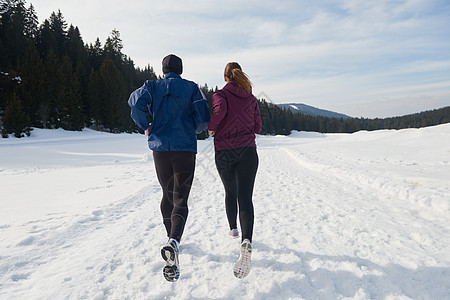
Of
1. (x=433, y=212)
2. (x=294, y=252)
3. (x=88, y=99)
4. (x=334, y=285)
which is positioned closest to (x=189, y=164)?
(x=294, y=252)

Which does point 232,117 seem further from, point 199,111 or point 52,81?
point 52,81

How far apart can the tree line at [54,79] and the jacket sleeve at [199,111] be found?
56.0 feet

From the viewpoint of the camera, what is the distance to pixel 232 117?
289cm

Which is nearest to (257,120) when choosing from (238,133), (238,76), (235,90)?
(238,133)

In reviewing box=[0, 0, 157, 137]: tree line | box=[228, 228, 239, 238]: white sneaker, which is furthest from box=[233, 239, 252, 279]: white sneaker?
box=[0, 0, 157, 137]: tree line

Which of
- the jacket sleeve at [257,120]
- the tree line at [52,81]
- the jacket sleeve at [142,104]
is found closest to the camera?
the jacket sleeve at [142,104]

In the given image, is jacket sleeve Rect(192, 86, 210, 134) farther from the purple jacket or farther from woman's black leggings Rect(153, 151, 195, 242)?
woman's black leggings Rect(153, 151, 195, 242)

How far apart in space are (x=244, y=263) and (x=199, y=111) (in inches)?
69.1

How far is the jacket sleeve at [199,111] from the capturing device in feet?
9.00

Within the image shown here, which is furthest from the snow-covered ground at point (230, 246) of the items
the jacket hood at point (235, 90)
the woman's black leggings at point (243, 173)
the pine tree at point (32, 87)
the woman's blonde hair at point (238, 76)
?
the pine tree at point (32, 87)

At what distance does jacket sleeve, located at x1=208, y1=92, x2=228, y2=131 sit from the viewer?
9.25ft

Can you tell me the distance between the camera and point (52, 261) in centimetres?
281

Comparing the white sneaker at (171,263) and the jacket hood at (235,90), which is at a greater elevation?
the jacket hood at (235,90)

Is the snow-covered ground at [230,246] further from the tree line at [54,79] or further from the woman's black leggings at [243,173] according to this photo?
the tree line at [54,79]
